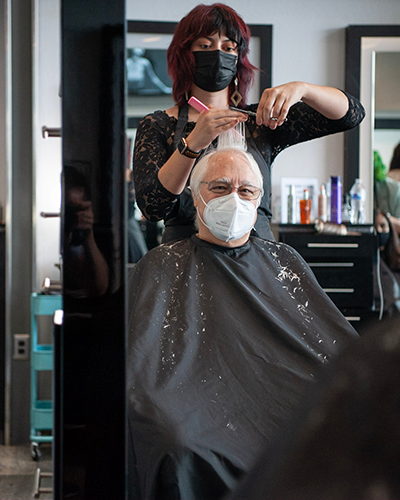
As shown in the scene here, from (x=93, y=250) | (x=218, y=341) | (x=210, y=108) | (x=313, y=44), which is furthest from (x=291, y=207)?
(x=93, y=250)

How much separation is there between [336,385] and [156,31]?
3497 millimetres

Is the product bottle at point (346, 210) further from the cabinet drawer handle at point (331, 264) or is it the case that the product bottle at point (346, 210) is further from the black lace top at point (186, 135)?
the black lace top at point (186, 135)

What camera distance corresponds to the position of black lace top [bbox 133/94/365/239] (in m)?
1.63

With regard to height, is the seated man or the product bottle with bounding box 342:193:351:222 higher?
the product bottle with bounding box 342:193:351:222

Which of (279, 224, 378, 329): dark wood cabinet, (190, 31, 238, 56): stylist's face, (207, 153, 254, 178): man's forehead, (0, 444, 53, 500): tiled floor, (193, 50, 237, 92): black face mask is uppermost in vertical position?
(190, 31, 238, 56): stylist's face

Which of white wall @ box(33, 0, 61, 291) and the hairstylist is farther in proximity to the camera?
white wall @ box(33, 0, 61, 291)

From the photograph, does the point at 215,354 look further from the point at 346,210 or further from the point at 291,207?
the point at 346,210

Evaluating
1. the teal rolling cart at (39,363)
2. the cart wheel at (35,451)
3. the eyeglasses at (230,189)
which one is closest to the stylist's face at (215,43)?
the eyeglasses at (230,189)

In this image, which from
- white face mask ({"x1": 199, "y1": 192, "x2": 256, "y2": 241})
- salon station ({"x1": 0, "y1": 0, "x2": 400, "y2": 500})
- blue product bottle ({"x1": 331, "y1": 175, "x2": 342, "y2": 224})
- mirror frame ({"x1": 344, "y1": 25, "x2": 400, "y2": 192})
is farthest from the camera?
mirror frame ({"x1": 344, "y1": 25, "x2": 400, "y2": 192})

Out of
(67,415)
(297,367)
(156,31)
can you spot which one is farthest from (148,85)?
(67,415)

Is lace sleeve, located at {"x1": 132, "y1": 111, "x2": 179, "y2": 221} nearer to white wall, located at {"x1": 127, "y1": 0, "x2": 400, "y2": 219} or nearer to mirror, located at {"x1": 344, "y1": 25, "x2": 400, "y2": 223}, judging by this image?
white wall, located at {"x1": 127, "y1": 0, "x2": 400, "y2": 219}

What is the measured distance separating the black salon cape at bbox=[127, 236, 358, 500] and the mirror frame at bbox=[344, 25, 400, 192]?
1873mm

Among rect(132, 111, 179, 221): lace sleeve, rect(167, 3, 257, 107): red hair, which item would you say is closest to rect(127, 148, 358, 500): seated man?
rect(132, 111, 179, 221): lace sleeve

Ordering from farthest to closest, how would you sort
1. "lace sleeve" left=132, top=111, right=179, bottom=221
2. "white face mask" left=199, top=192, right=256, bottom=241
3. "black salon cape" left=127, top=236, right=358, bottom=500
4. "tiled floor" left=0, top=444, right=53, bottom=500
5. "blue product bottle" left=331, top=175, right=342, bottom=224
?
"blue product bottle" left=331, top=175, right=342, bottom=224 → "tiled floor" left=0, top=444, right=53, bottom=500 → "white face mask" left=199, top=192, right=256, bottom=241 → "lace sleeve" left=132, top=111, right=179, bottom=221 → "black salon cape" left=127, top=236, right=358, bottom=500
